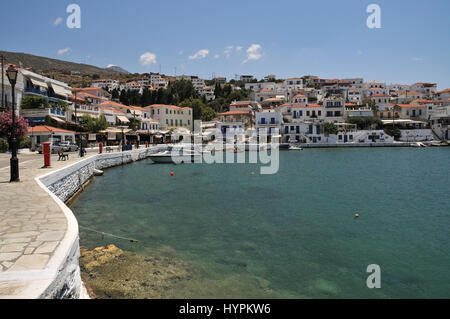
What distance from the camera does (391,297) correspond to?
678cm

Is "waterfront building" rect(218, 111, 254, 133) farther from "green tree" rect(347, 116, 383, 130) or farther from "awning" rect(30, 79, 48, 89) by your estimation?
"awning" rect(30, 79, 48, 89)

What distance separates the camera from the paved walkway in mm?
4301

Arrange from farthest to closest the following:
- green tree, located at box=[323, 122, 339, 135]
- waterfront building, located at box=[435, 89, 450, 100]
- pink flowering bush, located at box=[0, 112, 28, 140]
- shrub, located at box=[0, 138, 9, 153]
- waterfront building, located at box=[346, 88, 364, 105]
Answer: waterfront building, located at box=[346, 88, 364, 105] → waterfront building, located at box=[435, 89, 450, 100] → green tree, located at box=[323, 122, 339, 135] → shrub, located at box=[0, 138, 9, 153] → pink flowering bush, located at box=[0, 112, 28, 140]

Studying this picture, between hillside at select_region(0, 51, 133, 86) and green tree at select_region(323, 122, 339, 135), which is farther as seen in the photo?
hillside at select_region(0, 51, 133, 86)

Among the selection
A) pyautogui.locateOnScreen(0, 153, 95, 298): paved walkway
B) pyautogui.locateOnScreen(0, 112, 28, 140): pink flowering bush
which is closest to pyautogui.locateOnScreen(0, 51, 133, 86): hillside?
pyautogui.locateOnScreen(0, 112, 28, 140): pink flowering bush

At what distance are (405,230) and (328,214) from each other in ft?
10.3

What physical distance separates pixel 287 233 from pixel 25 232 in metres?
8.24

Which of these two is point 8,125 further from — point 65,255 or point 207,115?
point 207,115

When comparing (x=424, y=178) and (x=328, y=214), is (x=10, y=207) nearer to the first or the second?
(x=328, y=214)

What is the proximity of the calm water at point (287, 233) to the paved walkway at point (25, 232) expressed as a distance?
2.20 metres

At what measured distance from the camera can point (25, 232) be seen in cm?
618

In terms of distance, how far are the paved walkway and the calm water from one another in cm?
220

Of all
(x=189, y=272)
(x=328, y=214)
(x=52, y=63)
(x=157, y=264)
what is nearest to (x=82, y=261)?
(x=157, y=264)

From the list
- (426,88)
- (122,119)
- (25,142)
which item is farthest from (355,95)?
(25,142)
